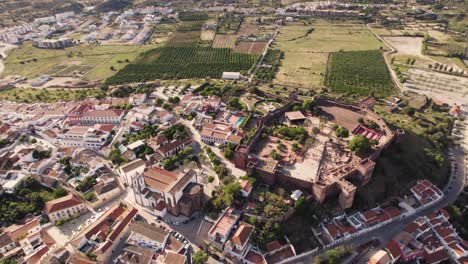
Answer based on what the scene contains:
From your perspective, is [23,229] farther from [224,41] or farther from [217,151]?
[224,41]

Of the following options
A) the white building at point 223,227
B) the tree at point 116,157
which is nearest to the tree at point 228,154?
the white building at point 223,227

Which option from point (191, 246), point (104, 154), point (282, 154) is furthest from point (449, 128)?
point (104, 154)

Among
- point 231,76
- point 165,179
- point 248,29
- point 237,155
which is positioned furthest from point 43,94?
point 248,29

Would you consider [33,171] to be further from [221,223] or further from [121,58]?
[121,58]

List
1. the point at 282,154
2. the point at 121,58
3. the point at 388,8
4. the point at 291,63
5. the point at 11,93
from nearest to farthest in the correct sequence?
1. the point at 282,154
2. the point at 11,93
3. the point at 291,63
4. the point at 121,58
5. the point at 388,8

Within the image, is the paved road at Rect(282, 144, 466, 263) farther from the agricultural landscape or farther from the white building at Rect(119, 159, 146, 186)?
the white building at Rect(119, 159, 146, 186)

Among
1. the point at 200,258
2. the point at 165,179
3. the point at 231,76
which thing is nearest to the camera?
the point at 200,258

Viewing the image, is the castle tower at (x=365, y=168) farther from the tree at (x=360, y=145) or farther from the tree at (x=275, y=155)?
the tree at (x=275, y=155)
